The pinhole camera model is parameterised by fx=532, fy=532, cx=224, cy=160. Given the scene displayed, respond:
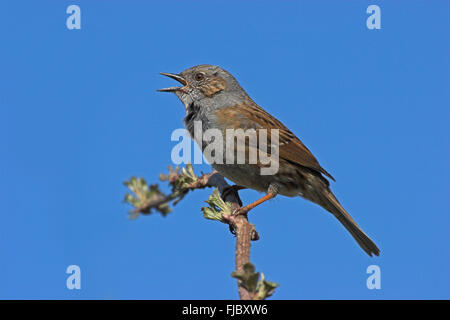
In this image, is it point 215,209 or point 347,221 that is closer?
point 215,209

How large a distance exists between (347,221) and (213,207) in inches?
79.8

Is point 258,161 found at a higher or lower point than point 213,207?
higher

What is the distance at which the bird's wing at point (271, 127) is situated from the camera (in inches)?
219

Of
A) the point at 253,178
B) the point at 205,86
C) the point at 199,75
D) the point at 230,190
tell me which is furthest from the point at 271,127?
the point at 199,75

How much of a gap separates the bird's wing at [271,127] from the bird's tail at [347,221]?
0.29 m

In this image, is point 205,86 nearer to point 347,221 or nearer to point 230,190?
point 230,190

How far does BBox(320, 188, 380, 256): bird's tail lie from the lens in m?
5.55

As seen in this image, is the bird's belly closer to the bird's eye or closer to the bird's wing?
the bird's wing

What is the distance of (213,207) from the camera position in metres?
4.21

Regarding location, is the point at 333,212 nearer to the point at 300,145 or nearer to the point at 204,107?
the point at 300,145

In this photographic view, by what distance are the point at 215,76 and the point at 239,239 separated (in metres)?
3.04

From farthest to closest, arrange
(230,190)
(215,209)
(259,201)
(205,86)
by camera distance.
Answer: (205,86) → (230,190) → (259,201) → (215,209)

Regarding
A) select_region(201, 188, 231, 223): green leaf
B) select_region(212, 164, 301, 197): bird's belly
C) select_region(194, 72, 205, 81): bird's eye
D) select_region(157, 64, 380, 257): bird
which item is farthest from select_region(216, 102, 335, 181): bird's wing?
select_region(201, 188, 231, 223): green leaf
